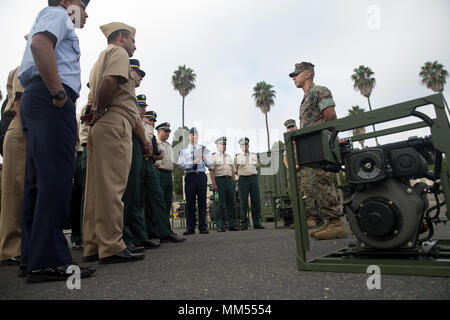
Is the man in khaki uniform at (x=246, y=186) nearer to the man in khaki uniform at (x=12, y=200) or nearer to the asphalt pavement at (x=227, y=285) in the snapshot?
the asphalt pavement at (x=227, y=285)

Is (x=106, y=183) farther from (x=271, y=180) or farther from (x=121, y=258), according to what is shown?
(x=271, y=180)

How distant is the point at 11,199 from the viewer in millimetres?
2723

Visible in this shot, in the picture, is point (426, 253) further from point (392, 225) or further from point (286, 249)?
point (286, 249)

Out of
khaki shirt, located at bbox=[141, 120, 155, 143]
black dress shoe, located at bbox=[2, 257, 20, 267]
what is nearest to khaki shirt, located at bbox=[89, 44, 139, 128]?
black dress shoe, located at bbox=[2, 257, 20, 267]

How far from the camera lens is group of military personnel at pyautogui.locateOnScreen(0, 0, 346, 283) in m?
1.84

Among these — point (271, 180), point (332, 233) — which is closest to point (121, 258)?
point (332, 233)

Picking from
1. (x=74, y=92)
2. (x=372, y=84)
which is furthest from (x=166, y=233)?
(x=372, y=84)

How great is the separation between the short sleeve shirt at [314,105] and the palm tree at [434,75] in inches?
1382

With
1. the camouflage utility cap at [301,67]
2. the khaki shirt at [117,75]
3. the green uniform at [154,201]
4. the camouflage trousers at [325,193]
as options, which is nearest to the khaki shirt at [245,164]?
the green uniform at [154,201]

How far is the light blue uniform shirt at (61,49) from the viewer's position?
195 cm

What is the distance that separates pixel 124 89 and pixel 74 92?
59cm

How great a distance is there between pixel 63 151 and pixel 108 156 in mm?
584
